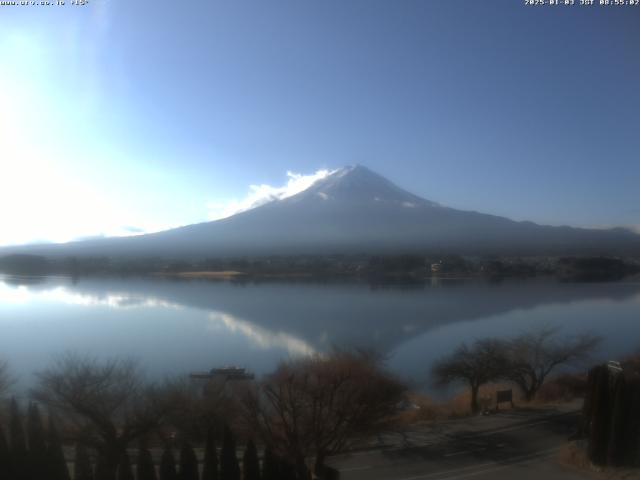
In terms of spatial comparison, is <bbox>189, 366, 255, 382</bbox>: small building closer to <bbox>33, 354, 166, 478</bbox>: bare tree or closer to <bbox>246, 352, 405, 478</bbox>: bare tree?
<bbox>33, 354, 166, 478</bbox>: bare tree

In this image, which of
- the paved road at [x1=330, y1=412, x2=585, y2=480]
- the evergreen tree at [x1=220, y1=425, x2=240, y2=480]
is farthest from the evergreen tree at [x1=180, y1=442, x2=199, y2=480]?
Result: the paved road at [x1=330, y1=412, x2=585, y2=480]

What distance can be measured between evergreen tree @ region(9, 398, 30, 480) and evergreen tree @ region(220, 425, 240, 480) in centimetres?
138

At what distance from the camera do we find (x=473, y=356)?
26.1 feet

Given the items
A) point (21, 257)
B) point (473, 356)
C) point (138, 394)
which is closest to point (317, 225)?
point (21, 257)

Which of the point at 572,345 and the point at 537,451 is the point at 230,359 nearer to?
the point at 537,451

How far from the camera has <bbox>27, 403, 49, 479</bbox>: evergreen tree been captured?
3606mm

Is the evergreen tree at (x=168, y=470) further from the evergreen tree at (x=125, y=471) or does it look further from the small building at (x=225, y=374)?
the small building at (x=225, y=374)

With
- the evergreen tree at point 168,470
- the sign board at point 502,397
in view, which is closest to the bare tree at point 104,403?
the evergreen tree at point 168,470

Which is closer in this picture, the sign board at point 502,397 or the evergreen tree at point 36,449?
the evergreen tree at point 36,449

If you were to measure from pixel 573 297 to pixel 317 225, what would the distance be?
15002 millimetres

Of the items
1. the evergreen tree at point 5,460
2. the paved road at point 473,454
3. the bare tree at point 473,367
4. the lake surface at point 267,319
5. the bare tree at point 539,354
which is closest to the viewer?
the evergreen tree at point 5,460

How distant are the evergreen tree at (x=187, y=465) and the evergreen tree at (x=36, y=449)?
3.12ft

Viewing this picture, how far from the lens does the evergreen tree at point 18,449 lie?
3611mm

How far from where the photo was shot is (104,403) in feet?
15.8
